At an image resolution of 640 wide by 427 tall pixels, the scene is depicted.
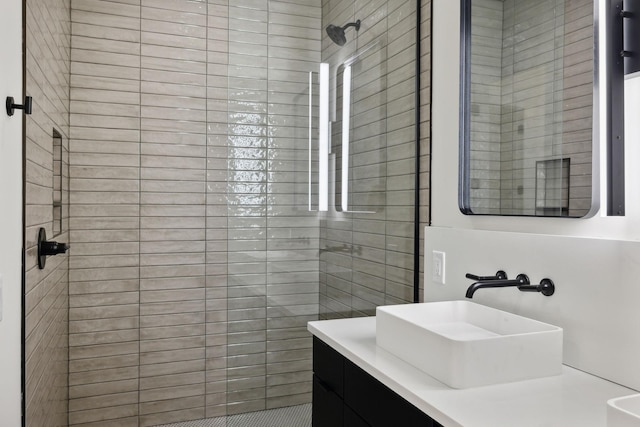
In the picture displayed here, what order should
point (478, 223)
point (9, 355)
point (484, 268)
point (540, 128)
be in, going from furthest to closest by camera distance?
point (478, 223) → point (484, 268) → point (540, 128) → point (9, 355)

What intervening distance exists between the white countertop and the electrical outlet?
0.63 meters

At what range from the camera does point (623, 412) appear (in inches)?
29.6

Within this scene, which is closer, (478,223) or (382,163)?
(478,223)

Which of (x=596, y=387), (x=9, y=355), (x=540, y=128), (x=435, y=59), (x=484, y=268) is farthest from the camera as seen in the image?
(x=435, y=59)

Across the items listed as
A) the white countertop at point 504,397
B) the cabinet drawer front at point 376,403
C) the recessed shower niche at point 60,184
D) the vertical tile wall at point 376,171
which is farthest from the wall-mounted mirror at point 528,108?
the recessed shower niche at point 60,184

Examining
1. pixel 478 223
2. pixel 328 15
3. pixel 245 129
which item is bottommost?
pixel 478 223

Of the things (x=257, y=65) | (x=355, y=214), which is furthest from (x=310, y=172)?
(x=257, y=65)

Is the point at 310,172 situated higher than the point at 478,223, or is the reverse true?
the point at 310,172

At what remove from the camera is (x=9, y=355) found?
1233 mm

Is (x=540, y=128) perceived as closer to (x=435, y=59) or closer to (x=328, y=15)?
(x=435, y=59)

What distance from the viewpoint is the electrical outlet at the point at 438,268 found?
6.10 feet

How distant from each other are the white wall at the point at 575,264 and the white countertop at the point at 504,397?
0.28ft

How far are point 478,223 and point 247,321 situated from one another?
1074mm

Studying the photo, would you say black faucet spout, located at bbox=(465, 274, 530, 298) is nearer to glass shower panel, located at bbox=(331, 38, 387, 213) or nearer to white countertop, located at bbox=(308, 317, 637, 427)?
white countertop, located at bbox=(308, 317, 637, 427)
